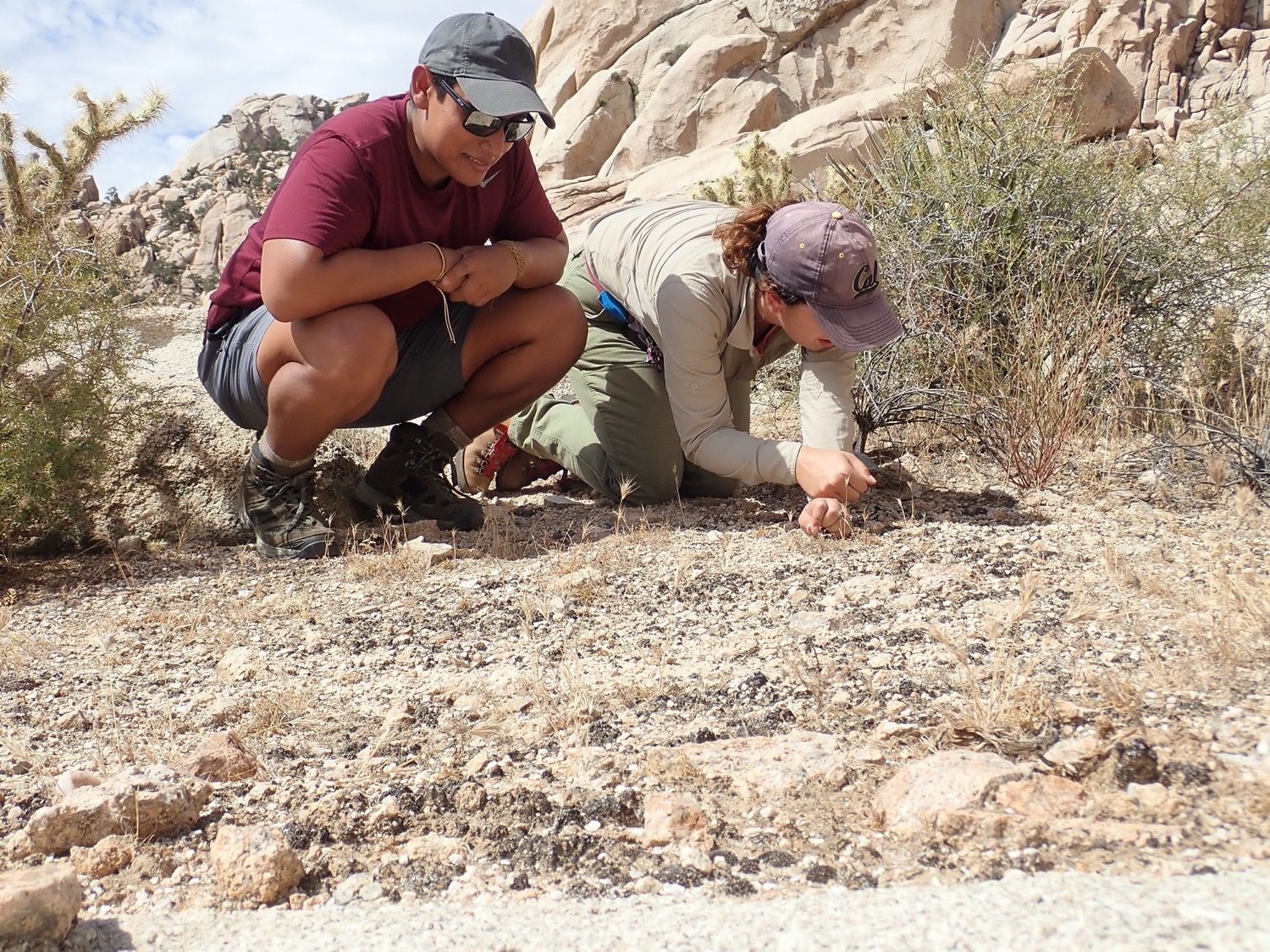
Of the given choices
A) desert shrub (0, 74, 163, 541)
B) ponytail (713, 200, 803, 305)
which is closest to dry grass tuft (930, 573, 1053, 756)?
ponytail (713, 200, 803, 305)

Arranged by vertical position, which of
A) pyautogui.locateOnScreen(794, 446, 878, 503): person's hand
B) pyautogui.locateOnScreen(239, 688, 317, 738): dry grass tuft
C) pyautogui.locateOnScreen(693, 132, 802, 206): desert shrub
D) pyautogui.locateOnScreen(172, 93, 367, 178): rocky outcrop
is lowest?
pyautogui.locateOnScreen(239, 688, 317, 738): dry grass tuft

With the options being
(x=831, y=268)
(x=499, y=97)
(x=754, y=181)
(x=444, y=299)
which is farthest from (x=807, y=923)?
(x=754, y=181)

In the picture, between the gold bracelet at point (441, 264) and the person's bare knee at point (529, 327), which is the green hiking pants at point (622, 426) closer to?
the person's bare knee at point (529, 327)

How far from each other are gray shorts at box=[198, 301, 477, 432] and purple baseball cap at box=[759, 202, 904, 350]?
101 centimetres

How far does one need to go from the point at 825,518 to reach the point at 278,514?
158cm

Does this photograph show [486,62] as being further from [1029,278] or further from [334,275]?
[1029,278]

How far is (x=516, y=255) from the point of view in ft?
9.54

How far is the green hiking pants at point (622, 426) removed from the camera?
11.2 feet

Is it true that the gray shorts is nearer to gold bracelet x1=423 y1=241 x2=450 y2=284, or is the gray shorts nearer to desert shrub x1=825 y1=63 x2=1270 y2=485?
gold bracelet x1=423 y1=241 x2=450 y2=284

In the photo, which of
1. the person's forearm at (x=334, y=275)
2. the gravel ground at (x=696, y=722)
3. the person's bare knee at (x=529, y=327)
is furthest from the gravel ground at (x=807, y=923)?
the person's bare knee at (x=529, y=327)

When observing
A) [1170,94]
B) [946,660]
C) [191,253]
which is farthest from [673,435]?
[191,253]

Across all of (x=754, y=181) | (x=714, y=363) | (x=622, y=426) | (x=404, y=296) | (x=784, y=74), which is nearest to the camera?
(x=714, y=363)

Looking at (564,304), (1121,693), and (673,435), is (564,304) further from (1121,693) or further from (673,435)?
(1121,693)

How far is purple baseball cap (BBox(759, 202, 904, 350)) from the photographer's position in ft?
8.45
